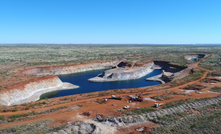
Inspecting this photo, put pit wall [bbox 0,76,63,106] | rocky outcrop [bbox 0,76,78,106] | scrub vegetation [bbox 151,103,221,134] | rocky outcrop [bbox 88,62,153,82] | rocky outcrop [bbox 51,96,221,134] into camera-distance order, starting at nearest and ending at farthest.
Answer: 1. rocky outcrop [bbox 51,96,221,134]
2. scrub vegetation [bbox 151,103,221,134]
3. pit wall [bbox 0,76,63,106]
4. rocky outcrop [bbox 0,76,78,106]
5. rocky outcrop [bbox 88,62,153,82]

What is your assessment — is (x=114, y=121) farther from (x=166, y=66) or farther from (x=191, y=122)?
(x=166, y=66)

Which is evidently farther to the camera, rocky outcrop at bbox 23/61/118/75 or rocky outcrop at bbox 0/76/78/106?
rocky outcrop at bbox 23/61/118/75

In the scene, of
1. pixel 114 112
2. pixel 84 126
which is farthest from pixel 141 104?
pixel 84 126

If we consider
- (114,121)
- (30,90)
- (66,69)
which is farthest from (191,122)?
(66,69)

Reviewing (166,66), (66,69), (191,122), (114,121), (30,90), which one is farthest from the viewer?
(166,66)

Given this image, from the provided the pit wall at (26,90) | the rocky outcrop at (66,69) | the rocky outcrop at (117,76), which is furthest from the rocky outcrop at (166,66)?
the pit wall at (26,90)

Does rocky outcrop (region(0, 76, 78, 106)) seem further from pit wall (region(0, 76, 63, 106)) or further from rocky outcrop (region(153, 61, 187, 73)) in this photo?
rocky outcrop (region(153, 61, 187, 73))

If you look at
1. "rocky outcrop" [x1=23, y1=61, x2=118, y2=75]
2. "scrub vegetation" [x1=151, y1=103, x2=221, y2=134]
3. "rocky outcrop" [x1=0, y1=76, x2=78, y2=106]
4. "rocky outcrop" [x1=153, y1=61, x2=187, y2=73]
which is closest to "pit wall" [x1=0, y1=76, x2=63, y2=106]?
"rocky outcrop" [x1=0, y1=76, x2=78, y2=106]

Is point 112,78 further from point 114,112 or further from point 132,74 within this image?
point 114,112
